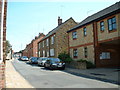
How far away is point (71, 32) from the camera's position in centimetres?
2502

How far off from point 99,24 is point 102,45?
121 inches

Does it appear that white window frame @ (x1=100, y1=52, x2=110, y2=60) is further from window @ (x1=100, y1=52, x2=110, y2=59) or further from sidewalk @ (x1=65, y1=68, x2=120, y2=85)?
sidewalk @ (x1=65, y1=68, x2=120, y2=85)

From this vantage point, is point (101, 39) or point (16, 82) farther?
point (101, 39)

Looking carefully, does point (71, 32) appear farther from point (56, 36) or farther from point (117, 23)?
point (117, 23)

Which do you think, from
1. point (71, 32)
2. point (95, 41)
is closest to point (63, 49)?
point (71, 32)

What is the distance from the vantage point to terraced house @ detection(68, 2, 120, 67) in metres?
15.9

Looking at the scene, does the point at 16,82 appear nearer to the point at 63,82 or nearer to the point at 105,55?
the point at 63,82

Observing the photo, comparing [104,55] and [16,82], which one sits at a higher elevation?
[104,55]

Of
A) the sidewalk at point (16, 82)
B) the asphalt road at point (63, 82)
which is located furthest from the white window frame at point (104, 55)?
the sidewalk at point (16, 82)

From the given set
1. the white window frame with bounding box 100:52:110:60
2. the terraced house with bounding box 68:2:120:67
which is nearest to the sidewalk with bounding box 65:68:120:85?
the terraced house with bounding box 68:2:120:67

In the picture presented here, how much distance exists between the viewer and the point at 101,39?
17.6m

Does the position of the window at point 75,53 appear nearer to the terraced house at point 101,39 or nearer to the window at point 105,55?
the terraced house at point 101,39

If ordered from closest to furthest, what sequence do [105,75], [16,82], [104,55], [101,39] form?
[16,82] → [105,75] → [101,39] → [104,55]

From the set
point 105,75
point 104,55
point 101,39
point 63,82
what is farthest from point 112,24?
point 63,82
